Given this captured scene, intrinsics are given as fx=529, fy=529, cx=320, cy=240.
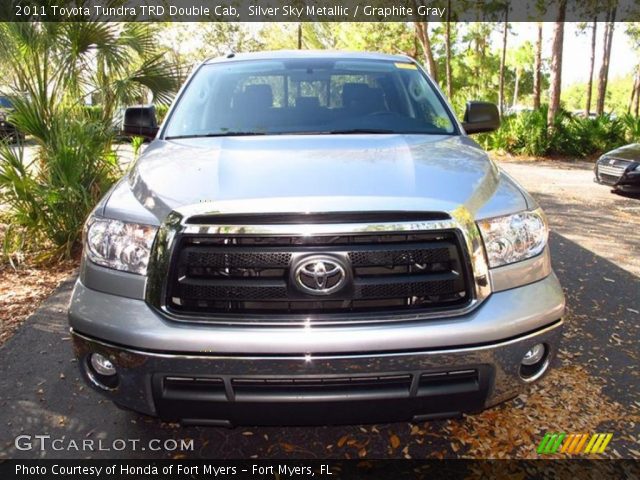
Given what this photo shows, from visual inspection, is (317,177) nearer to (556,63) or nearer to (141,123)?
(141,123)

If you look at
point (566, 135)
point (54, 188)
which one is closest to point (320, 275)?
point (54, 188)

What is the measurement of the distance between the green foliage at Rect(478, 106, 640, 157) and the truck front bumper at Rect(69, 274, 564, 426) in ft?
46.4

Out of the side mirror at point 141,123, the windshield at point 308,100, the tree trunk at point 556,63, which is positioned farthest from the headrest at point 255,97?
the tree trunk at point 556,63

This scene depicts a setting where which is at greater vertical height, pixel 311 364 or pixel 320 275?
pixel 320 275

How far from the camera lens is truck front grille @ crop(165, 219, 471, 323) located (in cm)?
192

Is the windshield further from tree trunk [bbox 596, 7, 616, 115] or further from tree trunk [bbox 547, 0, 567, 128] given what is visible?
tree trunk [bbox 596, 7, 616, 115]

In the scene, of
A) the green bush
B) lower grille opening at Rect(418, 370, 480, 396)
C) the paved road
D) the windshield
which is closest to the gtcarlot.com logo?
the paved road

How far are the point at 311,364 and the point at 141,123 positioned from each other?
2.45 meters

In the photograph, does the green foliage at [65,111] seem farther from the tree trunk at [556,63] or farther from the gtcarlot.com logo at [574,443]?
the tree trunk at [556,63]

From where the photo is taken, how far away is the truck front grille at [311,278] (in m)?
1.92

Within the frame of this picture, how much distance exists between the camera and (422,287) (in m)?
1.98

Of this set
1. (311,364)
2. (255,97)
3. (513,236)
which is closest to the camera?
(311,364)

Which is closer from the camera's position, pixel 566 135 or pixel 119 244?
pixel 119 244

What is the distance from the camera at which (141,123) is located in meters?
3.62
